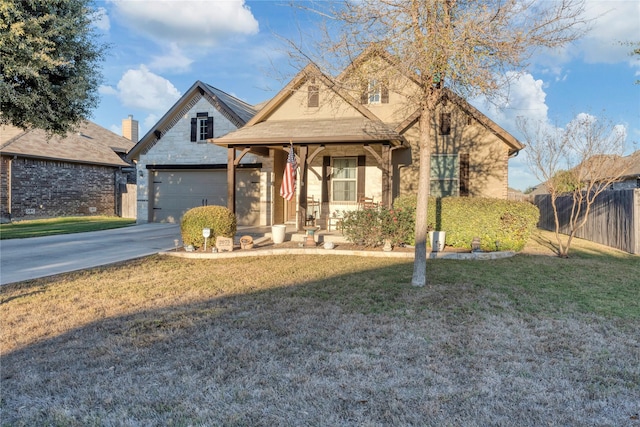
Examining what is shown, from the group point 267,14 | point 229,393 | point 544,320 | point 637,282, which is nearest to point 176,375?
point 229,393

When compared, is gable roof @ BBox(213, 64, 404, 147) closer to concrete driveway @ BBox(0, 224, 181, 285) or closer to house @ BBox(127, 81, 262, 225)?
house @ BBox(127, 81, 262, 225)

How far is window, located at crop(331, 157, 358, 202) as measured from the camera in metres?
14.4

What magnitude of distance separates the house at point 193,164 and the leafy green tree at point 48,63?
719 centimetres

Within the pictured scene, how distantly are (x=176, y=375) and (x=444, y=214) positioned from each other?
8374 millimetres

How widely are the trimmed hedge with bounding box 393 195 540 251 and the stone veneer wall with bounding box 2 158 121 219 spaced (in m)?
19.1

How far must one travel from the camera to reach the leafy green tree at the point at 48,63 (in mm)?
7465

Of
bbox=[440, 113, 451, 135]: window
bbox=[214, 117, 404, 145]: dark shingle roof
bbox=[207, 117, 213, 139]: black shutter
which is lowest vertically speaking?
bbox=[214, 117, 404, 145]: dark shingle roof

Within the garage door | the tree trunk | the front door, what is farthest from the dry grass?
the garage door

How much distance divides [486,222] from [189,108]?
13001 millimetres

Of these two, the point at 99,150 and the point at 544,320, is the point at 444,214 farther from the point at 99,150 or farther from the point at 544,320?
the point at 99,150

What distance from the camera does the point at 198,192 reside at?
17406 mm

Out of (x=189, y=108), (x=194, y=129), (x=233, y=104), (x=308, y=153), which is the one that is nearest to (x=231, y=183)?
(x=308, y=153)

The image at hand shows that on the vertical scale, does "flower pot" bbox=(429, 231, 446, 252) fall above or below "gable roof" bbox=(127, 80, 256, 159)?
below

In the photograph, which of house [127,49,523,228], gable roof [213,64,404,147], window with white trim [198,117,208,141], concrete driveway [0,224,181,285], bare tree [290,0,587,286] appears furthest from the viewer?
window with white trim [198,117,208,141]
